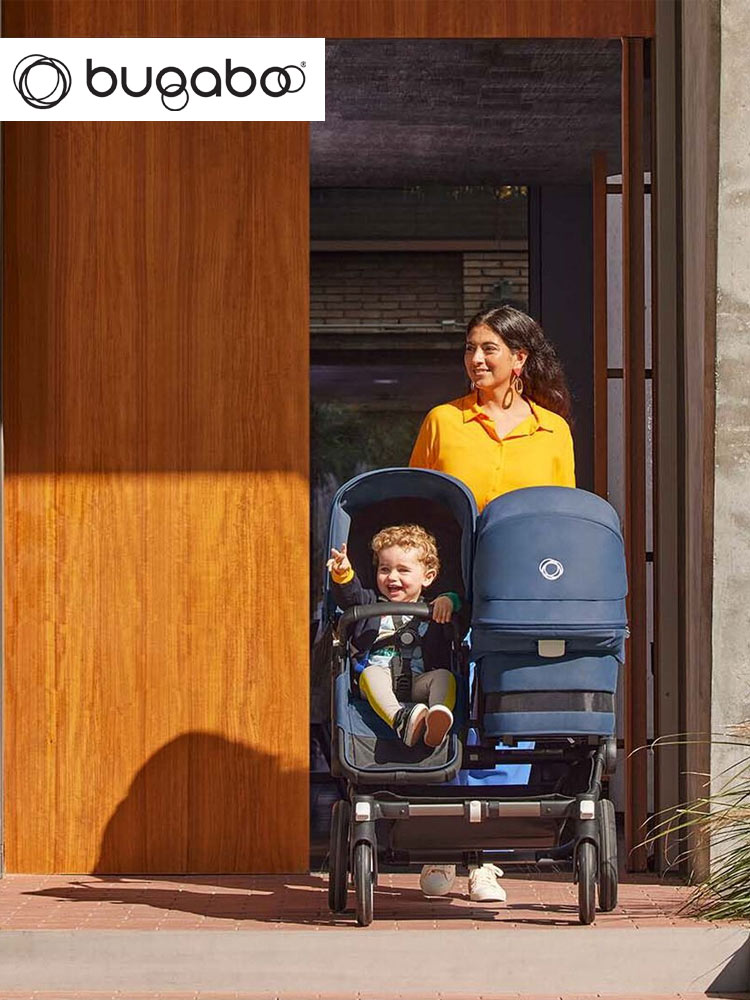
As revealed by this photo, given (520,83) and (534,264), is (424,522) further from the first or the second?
(534,264)

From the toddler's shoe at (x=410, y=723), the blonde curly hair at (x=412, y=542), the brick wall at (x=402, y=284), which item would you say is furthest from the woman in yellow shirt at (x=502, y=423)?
the brick wall at (x=402, y=284)

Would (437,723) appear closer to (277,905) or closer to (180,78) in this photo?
(277,905)

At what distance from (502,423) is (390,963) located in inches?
83.8

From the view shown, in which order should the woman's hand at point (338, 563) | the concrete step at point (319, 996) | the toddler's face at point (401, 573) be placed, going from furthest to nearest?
the toddler's face at point (401, 573), the woman's hand at point (338, 563), the concrete step at point (319, 996)

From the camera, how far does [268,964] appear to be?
16.7 feet

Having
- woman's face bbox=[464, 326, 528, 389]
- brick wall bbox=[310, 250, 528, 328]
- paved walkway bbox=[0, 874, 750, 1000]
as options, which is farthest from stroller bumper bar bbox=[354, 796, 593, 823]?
brick wall bbox=[310, 250, 528, 328]

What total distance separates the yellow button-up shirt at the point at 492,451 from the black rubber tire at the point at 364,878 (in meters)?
1.51

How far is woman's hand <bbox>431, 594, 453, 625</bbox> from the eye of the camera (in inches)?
208

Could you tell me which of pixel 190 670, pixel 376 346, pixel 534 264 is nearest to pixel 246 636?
pixel 190 670

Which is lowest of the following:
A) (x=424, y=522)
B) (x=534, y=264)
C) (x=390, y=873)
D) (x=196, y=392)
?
(x=390, y=873)

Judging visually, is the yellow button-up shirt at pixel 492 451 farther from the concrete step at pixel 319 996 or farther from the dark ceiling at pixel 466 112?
the concrete step at pixel 319 996

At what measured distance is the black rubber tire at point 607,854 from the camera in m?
5.29

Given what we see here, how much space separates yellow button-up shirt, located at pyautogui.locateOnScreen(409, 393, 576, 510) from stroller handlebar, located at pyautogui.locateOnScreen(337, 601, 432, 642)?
1.05 m

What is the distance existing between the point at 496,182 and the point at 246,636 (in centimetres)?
521
